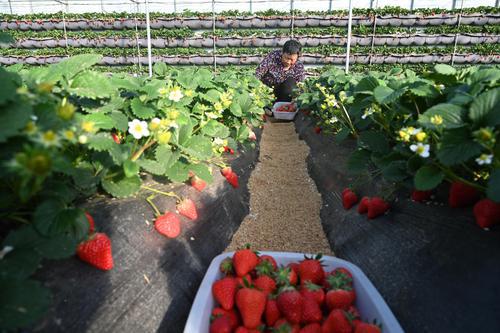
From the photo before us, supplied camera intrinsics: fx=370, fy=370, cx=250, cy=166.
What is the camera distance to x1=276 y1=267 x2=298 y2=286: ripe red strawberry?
135cm

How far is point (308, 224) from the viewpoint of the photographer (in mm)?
2428

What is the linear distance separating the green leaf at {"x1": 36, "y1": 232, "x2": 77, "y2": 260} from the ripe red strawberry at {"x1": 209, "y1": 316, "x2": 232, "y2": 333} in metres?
0.52

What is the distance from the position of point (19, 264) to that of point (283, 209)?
6.37 feet

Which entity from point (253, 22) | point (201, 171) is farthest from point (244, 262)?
point (253, 22)

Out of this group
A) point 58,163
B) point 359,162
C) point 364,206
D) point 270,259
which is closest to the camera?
point 58,163

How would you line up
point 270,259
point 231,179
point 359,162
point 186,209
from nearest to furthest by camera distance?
point 270,259 → point 186,209 → point 359,162 → point 231,179

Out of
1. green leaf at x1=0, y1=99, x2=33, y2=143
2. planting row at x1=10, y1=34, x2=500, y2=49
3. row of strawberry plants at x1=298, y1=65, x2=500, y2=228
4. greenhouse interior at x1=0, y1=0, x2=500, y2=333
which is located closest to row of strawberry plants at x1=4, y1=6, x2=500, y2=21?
planting row at x1=10, y1=34, x2=500, y2=49

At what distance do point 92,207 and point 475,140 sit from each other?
1403 mm

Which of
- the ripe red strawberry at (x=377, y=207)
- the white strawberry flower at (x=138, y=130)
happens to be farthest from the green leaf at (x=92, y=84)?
the ripe red strawberry at (x=377, y=207)

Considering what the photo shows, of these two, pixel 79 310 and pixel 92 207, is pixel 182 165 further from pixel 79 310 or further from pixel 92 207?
pixel 79 310

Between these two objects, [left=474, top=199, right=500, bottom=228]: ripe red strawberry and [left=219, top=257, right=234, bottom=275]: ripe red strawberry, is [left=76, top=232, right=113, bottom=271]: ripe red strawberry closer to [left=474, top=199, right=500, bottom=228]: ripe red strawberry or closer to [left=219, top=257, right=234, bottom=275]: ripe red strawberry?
[left=219, top=257, right=234, bottom=275]: ripe red strawberry

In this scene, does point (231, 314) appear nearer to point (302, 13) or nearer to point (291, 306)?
point (291, 306)

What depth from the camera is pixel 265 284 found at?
133 cm

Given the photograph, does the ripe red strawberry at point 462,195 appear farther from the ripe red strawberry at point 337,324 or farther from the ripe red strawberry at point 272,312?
the ripe red strawberry at point 272,312
